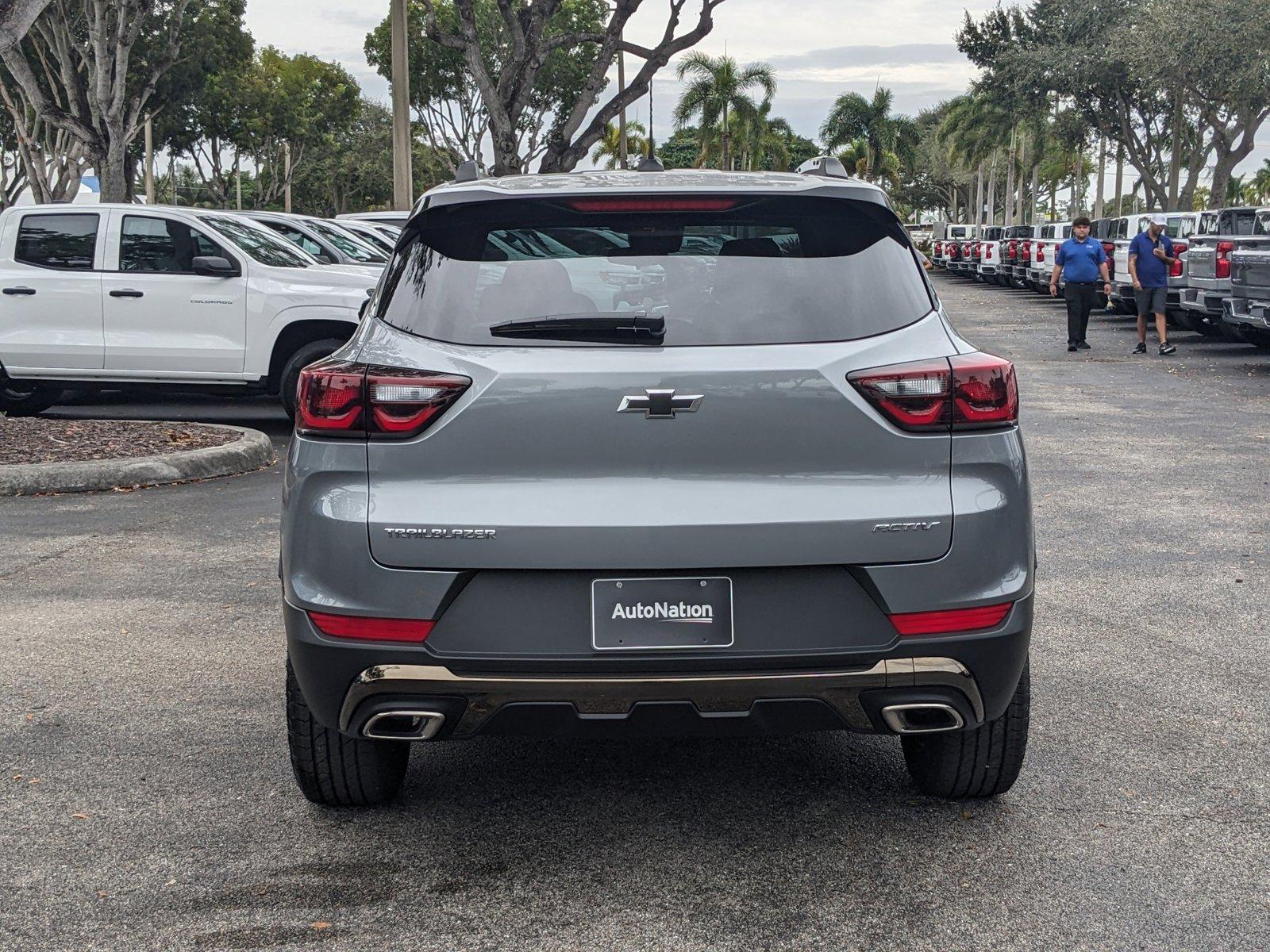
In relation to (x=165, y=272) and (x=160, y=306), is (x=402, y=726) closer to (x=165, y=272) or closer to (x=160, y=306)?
(x=160, y=306)

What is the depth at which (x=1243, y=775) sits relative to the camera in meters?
4.36

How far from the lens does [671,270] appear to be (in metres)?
3.64

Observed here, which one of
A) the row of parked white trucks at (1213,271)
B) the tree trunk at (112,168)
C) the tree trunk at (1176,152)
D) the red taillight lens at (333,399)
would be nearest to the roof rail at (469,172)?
the red taillight lens at (333,399)

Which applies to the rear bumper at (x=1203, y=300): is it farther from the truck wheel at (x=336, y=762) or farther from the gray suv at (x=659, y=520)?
the truck wheel at (x=336, y=762)

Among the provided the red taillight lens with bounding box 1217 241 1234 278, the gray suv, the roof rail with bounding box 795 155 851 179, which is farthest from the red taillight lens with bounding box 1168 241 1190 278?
the gray suv

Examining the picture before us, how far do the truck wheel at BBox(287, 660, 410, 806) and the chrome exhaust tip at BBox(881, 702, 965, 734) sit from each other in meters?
1.29

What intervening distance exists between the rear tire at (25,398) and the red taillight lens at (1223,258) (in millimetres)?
13557

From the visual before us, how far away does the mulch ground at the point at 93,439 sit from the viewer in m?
10.1

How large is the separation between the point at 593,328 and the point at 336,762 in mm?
1374

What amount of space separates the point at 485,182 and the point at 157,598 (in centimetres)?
350

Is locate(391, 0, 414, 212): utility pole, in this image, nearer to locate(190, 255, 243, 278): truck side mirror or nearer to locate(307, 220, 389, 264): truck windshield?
locate(307, 220, 389, 264): truck windshield

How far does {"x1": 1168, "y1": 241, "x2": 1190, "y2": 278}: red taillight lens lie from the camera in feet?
Answer: 68.0

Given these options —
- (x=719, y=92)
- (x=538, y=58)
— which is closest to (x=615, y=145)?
(x=719, y=92)

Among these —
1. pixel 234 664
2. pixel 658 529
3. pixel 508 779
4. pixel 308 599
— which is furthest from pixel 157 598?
pixel 658 529
